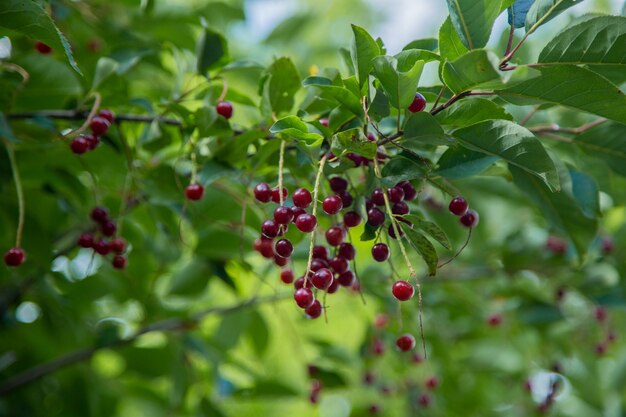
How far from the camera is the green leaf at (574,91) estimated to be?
2.93ft

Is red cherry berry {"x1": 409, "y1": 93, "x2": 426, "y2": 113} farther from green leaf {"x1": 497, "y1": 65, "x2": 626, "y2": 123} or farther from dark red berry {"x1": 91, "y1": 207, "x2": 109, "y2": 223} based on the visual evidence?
dark red berry {"x1": 91, "y1": 207, "x2": 109, "y2": 223}

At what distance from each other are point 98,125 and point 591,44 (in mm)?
851

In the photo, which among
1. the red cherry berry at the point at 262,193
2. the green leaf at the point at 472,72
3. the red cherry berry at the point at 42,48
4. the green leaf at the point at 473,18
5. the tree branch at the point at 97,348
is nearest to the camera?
the green leaf at the point at 472,72

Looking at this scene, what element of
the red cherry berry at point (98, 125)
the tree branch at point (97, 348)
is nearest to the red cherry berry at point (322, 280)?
the red cherry berry at point (98, 125)

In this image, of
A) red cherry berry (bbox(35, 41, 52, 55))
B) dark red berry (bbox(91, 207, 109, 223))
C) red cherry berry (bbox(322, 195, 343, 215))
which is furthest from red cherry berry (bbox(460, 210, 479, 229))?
red cherry berry (bbox(35, 41, 52, 55))

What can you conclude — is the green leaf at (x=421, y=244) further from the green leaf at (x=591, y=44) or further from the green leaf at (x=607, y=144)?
the green leaf at (x=607, y=144)

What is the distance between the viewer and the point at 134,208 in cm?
161

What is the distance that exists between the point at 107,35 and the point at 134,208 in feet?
1.62

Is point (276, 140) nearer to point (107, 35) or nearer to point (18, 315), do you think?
point (107, 35)

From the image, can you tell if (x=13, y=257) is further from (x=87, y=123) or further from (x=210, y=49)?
(x=210, y=49)

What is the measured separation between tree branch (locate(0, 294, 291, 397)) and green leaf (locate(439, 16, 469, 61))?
2.95ft

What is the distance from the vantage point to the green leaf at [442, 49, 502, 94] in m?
0.80

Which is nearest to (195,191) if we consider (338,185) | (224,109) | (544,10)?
(224,109)

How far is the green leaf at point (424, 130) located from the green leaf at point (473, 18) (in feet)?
0.42
